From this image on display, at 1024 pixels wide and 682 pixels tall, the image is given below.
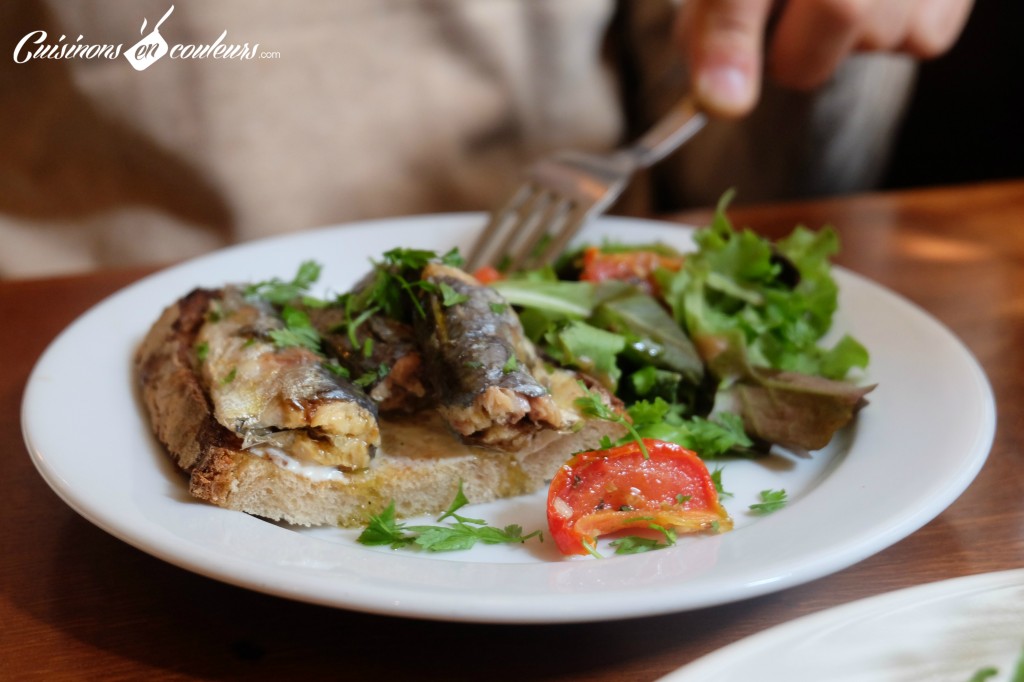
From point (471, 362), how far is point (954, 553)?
91cm


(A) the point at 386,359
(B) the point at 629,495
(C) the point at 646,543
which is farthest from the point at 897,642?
(A) the point at 386,359

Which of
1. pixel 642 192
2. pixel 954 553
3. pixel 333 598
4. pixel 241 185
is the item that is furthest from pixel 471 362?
pixel 642 192

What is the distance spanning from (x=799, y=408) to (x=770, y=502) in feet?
1.06

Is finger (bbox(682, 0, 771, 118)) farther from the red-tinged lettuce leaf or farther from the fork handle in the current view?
the red-tinged lettuce leaf

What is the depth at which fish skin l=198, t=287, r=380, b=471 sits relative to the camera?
5.13 ft

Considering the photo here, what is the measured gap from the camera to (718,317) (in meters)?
2.29

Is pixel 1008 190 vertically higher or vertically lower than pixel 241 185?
lower

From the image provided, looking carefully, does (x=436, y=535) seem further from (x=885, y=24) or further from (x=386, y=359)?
(x=885, y=24)

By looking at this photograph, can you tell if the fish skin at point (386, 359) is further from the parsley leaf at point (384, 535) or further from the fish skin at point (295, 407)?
the parsley leaf at point (384, 535)

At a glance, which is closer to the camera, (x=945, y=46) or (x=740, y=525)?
(x=740, y=525)

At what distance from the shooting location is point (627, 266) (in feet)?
8.08

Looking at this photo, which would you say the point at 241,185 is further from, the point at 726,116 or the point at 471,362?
the point at 471,362

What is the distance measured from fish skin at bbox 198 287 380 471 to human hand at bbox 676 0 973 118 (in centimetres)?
189

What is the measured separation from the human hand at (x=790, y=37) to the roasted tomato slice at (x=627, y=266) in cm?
78
